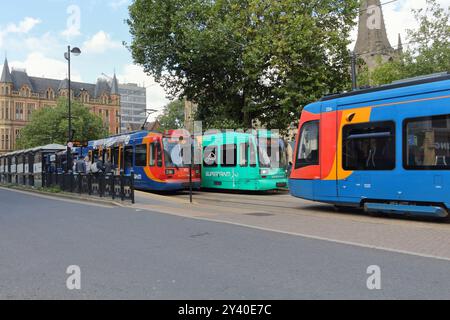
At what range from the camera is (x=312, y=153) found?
43.2 feet

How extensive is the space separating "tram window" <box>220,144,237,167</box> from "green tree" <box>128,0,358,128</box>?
18.1 ft

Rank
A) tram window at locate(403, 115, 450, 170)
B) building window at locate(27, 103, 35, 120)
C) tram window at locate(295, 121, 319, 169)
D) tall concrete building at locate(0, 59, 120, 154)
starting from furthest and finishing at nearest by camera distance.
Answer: building window at locate(27, 103, 35, 120), tall concrete building at locate(0, 59, 120, 154), tram window at locate(295, 121, 319, 169), tram window at locate(403, 115, 450, 170)

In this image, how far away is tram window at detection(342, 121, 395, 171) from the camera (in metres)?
11.2

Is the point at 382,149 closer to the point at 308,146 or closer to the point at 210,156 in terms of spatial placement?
the point at 308,146

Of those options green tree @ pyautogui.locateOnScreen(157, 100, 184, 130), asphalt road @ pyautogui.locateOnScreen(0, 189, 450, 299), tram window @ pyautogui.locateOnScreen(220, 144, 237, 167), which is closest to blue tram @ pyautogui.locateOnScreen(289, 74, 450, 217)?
asphalt road @ pyautogui.locateOnScreen(0, 189, 450, 299)

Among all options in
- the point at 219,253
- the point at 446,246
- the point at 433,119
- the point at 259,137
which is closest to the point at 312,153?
the point at 433,119

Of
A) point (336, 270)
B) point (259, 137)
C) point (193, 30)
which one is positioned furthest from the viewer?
point (193, 30)

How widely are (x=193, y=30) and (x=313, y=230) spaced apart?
70.6 ft

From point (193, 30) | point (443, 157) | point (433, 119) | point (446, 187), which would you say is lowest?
point (446, 187)

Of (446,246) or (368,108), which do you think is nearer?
(446,246)

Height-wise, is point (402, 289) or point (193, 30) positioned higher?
point (193, 30)

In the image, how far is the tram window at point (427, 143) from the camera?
10078mm

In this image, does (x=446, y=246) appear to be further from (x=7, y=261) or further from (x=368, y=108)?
(x=7, y=261)

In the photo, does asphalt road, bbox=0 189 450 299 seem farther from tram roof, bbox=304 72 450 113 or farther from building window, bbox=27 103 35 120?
building window, bbox=27 103 35 120
